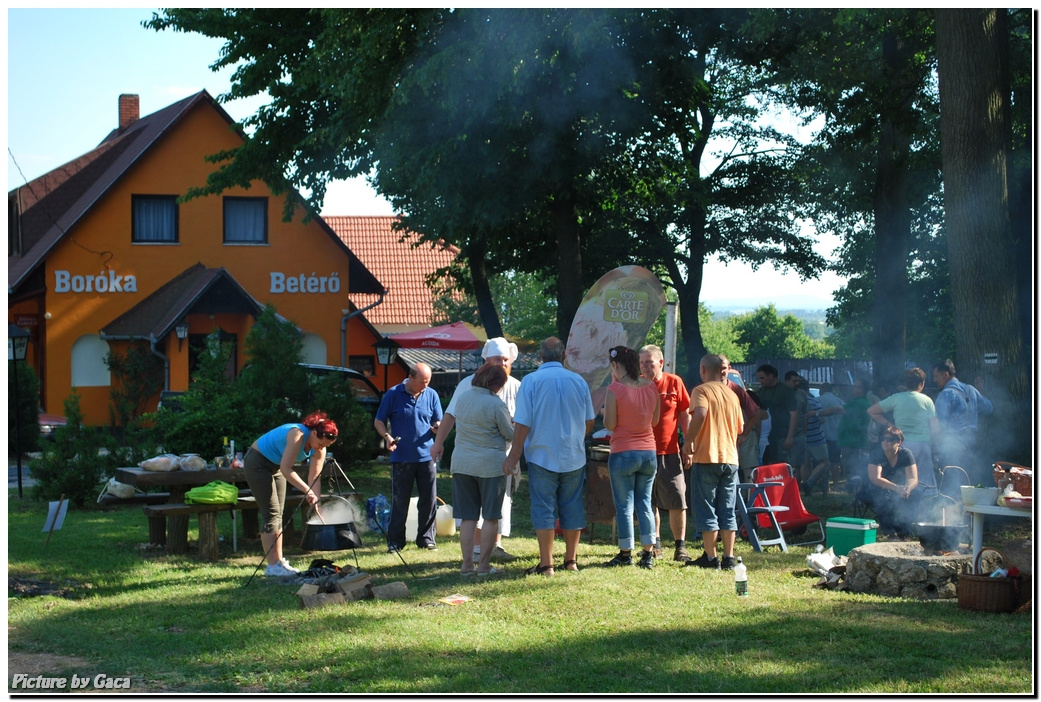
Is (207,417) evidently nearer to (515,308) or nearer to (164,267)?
(164,267)

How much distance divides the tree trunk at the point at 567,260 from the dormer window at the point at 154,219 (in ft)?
37.1

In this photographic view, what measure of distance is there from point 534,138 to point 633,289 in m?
3.81

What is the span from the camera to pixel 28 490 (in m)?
14.3

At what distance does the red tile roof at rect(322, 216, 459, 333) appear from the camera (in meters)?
41.1

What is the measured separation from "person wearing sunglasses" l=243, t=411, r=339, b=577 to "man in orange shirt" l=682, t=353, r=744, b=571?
274cm

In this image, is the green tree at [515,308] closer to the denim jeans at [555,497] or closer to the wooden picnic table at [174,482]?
the wooden picnic table at [174,482]

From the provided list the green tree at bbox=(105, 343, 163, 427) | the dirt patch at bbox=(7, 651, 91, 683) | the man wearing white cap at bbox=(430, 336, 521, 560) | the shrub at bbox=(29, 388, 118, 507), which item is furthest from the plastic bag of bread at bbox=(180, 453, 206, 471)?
the green tree at bbox=(105, 343, 163, 427)

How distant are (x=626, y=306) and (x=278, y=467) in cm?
516

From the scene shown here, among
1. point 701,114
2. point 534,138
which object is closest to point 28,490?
point 534,138

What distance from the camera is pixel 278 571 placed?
7.95 m

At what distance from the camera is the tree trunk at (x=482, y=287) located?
68.6 feet

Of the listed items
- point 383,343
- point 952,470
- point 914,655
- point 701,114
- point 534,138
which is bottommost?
point 914,655

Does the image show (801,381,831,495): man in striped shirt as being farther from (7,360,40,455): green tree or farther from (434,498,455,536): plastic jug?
(7,360,40,455): green tree

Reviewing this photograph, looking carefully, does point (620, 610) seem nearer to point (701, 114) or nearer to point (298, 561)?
point (298, 561)
